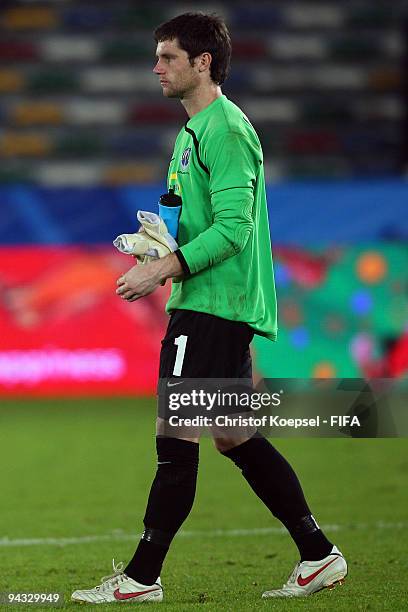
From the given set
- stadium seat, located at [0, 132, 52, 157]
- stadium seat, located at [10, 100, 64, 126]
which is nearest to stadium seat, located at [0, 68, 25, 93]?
stadium seat, located at [10, 100, 64, 126]

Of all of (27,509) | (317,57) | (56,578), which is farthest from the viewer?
(317,57)

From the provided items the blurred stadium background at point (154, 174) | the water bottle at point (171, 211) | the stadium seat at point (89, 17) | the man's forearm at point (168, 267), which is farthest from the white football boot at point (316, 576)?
the stadium seat at point (89, 17)

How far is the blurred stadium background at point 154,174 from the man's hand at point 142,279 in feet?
24.8

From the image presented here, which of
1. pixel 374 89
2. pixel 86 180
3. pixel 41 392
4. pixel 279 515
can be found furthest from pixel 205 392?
pixel 374 89

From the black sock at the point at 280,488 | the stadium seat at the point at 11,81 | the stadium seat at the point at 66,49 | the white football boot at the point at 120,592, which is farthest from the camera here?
the stadium seat at the point at 66,49

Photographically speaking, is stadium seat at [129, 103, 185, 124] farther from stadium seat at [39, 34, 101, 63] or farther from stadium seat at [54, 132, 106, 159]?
stadium seat at [39, 34, 101, 63]

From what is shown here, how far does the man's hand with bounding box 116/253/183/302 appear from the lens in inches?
Answer: 165

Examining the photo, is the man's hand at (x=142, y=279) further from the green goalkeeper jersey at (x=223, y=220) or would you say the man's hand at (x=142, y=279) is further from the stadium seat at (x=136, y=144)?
the stadium seat at (x=136, y=144)

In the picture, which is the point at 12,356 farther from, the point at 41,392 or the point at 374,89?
the point at 374,89

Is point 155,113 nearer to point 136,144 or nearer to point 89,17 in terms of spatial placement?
point 136,144

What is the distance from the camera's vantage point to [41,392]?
11.9 metres

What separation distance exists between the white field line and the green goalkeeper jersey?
1.86 metres

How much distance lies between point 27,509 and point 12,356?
5.16 metres

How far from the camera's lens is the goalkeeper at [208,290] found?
168 inches
